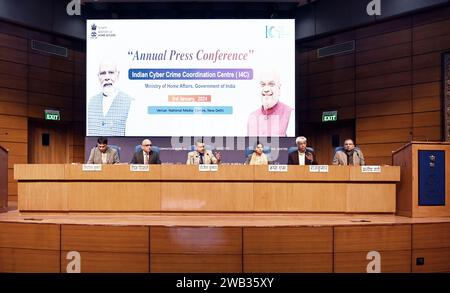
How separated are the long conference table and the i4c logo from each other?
364cm

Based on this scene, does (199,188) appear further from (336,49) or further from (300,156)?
(336,49)

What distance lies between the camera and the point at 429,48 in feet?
22.8

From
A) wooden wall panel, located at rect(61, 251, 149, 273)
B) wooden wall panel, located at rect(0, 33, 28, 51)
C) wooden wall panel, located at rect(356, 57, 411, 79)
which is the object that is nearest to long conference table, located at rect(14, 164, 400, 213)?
wooden wall panel, located at rect(61, 251, 149, 273)

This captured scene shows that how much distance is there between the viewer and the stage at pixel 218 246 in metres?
3.21

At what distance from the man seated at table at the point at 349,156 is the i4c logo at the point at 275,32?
2860 millimetres

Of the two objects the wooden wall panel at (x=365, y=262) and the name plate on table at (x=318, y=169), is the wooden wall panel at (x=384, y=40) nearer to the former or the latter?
the name plate on table at (x=318, y=169)

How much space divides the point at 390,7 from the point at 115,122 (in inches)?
205

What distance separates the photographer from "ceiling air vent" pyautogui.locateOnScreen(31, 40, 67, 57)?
312 inches

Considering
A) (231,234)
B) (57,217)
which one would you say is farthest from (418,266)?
(57,217)

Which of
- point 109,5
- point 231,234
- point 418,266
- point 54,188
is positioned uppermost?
point 109,5

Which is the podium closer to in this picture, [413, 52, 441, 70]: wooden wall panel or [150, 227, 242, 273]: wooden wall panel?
[150, 227, 242, 273]: wooden wall panel

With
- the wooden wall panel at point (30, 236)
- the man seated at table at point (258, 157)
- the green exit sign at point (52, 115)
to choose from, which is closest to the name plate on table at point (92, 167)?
the wooden wall panel at point (30, 236)

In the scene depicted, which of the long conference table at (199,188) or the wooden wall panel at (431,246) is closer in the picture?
the wooden wall panel at (431,246)

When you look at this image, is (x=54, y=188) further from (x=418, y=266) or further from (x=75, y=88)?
(x=75, y=88)
